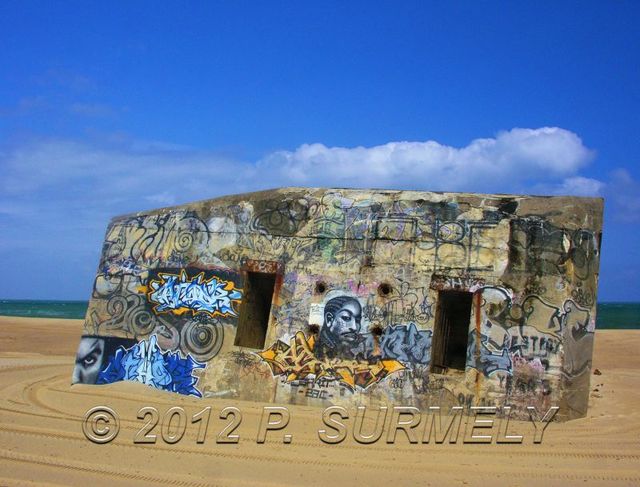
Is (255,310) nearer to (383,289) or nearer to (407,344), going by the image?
(383,289)

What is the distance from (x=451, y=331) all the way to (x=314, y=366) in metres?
2.10

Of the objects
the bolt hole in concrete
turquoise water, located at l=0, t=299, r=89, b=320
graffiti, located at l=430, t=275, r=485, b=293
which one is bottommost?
turquoise water, located at l=0, t=299, r=89, b=320

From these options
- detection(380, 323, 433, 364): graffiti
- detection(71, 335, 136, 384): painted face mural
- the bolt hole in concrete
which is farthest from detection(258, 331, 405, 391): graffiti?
detection(71, 335, 136, 384): painted face mural

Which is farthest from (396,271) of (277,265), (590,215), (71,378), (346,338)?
(71,378)

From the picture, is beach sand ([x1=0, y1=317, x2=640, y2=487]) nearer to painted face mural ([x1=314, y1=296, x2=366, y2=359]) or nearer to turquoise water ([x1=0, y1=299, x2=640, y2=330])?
painted face mural ([x1=314, y1=296, x2=366, y2=359])

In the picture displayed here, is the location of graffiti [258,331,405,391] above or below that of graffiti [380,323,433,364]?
below

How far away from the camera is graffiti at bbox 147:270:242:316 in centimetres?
1051

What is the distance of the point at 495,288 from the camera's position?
9.23 meters

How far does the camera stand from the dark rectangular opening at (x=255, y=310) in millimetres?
10555

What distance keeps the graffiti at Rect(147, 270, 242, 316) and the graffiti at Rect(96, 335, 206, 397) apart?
23.5 inches

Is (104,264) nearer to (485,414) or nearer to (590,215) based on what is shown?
(485,414)

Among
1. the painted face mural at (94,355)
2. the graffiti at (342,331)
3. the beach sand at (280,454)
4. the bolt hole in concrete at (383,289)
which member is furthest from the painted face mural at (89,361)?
the bolt hole in concrete at (383,289)

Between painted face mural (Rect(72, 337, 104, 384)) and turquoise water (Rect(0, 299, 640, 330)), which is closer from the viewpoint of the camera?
painted face mural (Rect(72, 337, 104, 384))

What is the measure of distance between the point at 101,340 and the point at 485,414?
19.8 ft
